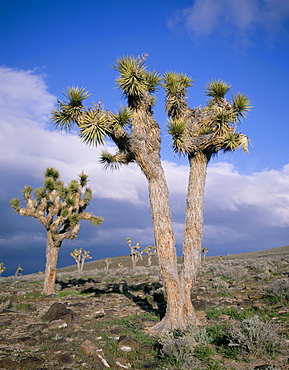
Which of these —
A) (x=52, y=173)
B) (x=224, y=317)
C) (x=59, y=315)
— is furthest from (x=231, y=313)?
(x=52, y=173)

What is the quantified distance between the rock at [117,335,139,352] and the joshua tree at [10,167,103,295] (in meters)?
9.41

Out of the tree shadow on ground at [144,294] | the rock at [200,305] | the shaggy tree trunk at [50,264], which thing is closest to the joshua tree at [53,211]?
the shaggy tree trunk at [50,264]

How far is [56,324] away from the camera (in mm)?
9266

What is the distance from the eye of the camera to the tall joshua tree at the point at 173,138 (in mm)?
8922

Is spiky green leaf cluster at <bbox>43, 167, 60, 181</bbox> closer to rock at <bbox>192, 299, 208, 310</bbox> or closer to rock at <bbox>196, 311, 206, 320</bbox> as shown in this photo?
rock at <bbox>192, 299, 208, 310</bbox>

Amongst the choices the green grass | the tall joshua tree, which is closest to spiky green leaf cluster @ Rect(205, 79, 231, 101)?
the tall joshua tree

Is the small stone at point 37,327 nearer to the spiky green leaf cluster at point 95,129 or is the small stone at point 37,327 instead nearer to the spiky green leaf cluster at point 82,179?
the spiky green leaf cluster at point 95,129

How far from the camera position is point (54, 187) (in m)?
16.7

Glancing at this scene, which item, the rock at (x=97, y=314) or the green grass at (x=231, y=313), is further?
the rock at (x=97, y=314)

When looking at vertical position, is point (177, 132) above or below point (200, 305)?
above

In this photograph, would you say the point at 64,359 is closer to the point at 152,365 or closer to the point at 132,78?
the point at 152,365

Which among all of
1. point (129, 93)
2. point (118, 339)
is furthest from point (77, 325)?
point (129, 93)

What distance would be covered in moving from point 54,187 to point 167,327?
10743 millimetres

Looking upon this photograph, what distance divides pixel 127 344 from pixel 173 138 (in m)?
6.22
